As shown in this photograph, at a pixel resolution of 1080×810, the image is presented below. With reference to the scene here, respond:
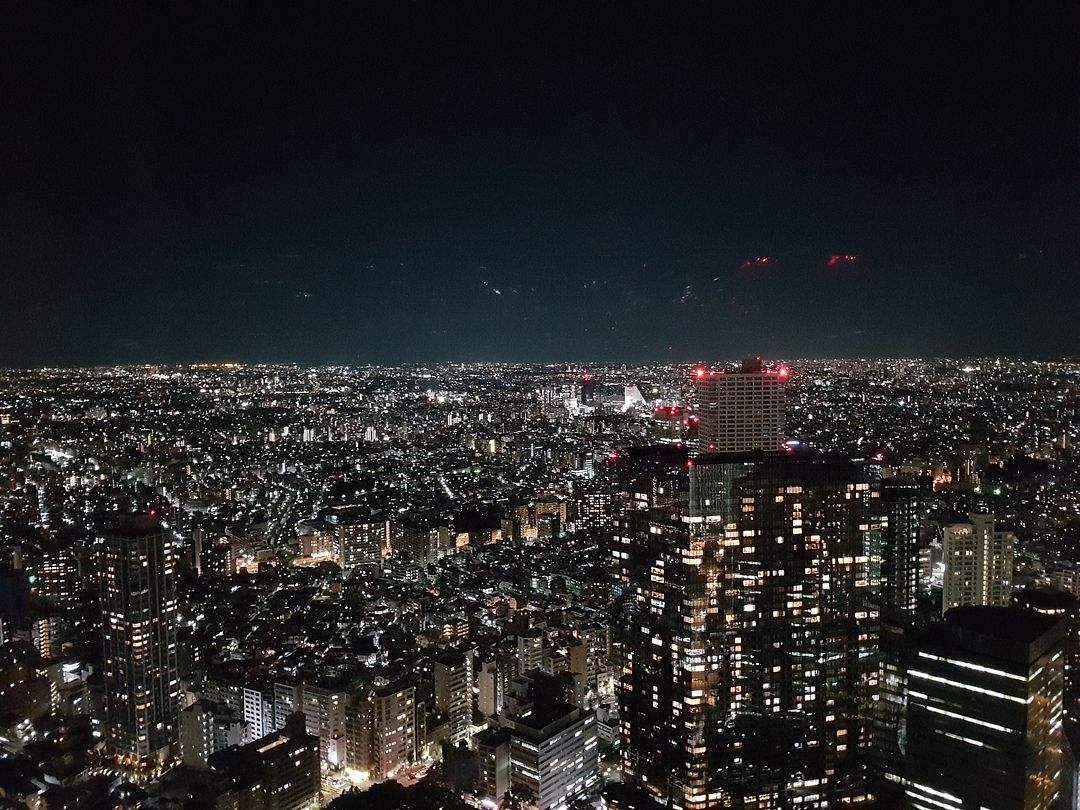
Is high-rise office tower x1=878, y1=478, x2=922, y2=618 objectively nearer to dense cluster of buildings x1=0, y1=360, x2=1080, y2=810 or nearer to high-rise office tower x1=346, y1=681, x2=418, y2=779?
dense cluster of buildings x1=0, y1=360, x2=1080, y2=810

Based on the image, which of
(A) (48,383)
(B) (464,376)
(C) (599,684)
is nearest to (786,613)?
(C) (599,684)

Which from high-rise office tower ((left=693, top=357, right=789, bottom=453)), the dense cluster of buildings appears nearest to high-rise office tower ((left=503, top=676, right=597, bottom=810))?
the dense cluster of buildings

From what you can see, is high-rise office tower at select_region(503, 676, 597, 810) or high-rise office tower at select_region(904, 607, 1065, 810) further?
high-rise office tower at select_region(503, 676, 597, 810)

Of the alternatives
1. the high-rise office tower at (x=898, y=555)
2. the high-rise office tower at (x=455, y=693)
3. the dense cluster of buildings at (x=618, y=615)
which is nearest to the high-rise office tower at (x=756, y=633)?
the dense cluster of buildings at (x=618, y=615)

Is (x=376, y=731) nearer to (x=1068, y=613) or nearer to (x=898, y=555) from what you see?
(x=898, y=555)

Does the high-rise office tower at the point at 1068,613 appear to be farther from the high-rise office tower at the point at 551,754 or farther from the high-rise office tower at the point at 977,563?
the high-rise office tower at the point at 551,754

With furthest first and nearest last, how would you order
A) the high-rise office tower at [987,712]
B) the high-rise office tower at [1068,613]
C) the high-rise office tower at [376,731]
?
the high-rise office tower at [376,731]
the high-rise office tower at [1068,613]
the high-rise office tower at [987,712]

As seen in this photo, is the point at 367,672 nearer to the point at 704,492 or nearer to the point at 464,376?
the point at 704,492
